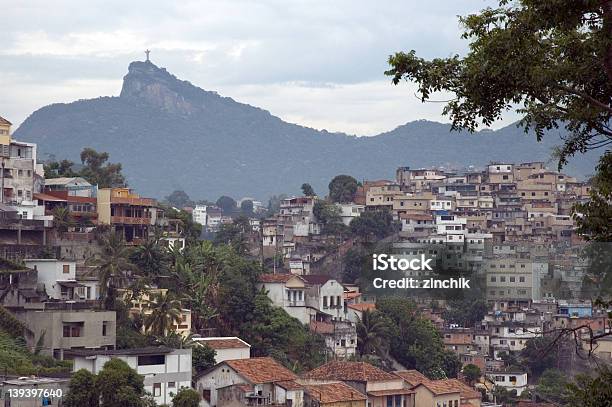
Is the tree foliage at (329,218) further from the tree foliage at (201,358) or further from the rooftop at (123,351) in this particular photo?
the rooftop at (123,351)

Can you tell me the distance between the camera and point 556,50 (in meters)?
11.3

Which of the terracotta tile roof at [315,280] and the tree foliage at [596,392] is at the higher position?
the tree foliage at [596,392]

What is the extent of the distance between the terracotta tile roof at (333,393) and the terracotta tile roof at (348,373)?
0.88 metres

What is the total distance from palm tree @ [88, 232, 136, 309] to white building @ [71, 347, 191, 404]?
12.9 feet

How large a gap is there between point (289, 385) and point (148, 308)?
5946 millimetres

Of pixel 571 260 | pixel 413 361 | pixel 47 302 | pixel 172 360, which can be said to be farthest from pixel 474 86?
pixel 571 260

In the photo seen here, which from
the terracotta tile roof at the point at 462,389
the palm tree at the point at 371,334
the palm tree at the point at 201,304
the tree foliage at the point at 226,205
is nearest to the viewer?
the palm tree at the point at 201,304

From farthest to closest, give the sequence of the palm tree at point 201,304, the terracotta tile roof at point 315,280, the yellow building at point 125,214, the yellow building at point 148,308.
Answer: the terracotta tile roof at point 315,280, the yellow building at point 125,214, the palm tree at point 201,304, the yellow building at point 148,308

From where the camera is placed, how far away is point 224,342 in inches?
1671

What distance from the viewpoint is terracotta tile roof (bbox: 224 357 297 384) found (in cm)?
3862

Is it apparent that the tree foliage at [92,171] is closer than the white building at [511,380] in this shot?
No

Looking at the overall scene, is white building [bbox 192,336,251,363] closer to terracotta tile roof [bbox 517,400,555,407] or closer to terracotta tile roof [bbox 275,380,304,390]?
terracotta tile roof [bbox 275,380,304,390]

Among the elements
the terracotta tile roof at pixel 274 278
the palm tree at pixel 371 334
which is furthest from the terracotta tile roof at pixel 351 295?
the terracotta tile roof at pixel 274 278

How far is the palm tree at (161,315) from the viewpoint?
41.2 m
